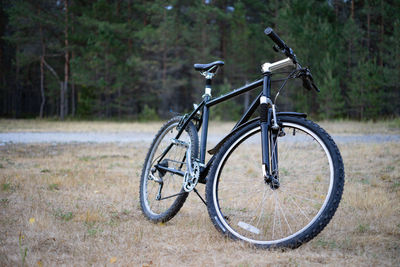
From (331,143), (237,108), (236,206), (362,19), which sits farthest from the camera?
(237,108)

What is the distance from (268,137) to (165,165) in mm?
1193

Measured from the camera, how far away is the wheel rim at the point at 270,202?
2561mm

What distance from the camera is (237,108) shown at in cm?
2297

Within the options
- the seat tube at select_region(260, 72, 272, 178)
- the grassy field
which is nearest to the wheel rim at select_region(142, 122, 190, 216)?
the grassy field

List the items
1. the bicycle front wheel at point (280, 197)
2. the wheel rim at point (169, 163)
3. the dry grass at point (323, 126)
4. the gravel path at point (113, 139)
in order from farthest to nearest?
1. the dry grass at point (323, 126)
2. the gravel path at point (113, 139)
3. the wheel rim at point (169, 163)
4. the bicycle front wheel at point (280, 197)

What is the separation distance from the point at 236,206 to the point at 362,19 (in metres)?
20.2

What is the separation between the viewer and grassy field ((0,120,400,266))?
2.31 meters

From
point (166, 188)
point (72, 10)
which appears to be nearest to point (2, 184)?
point (166, 188)

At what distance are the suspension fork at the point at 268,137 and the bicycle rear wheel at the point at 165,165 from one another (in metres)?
0.69

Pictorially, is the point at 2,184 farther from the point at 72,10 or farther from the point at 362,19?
the point at 72,10

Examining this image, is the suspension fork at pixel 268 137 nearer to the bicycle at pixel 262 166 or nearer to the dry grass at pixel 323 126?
the bicycle at pixel 262 166

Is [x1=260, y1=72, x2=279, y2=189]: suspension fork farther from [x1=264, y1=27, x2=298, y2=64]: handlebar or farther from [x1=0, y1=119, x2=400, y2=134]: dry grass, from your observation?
[x1=0, y1=119, x2=400, y2=134]: dry grass

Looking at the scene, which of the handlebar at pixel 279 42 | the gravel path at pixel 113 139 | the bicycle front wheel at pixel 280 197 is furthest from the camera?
the gravel path at pixel 113 139

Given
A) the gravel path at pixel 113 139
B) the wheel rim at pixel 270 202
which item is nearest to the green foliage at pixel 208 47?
the gravel path at pixel 113 139
